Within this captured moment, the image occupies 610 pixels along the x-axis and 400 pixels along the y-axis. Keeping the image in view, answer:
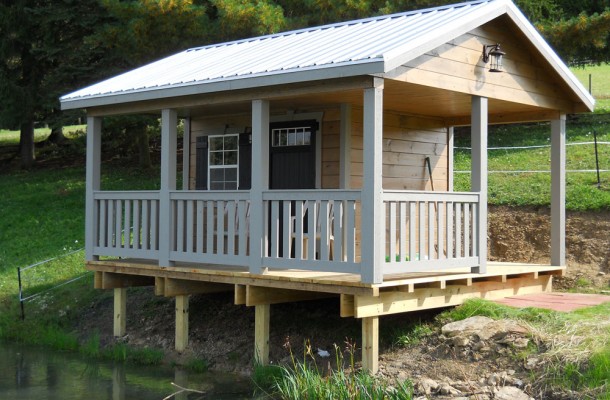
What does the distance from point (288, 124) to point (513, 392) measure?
585cm

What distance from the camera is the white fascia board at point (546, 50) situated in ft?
36.5

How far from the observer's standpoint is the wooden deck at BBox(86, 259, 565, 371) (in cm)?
961

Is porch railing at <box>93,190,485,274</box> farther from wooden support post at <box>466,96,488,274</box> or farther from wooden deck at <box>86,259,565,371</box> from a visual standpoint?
wooden deck at <box>86,259,565,371</box>

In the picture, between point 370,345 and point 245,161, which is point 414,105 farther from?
point 370,345

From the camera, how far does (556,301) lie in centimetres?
1128

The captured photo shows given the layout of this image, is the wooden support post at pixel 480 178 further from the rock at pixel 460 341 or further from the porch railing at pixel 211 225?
the porch railing at pixel 211 225

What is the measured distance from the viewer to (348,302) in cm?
949

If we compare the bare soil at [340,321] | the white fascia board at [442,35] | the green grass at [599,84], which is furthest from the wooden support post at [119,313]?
the green grass at [599,84]

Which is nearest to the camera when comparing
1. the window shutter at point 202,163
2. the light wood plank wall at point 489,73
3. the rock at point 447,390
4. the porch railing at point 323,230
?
the rock at point 447,390

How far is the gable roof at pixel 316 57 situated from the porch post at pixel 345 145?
1.09m

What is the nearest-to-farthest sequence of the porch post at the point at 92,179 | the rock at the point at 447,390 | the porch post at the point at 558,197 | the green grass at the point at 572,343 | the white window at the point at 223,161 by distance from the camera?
the green grass at the point at 572,343
the rock at the point at 447,390
the porch post at the point at 558,197
the porch post at the point at 92,179
the white window at the point at 223,161

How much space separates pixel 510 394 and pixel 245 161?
6.46 m

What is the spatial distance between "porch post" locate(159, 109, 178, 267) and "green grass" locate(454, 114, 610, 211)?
677 centimetres

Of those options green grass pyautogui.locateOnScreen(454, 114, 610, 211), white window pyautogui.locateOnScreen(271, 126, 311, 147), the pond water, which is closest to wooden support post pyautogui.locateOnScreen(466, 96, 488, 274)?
white window pyautogui.locateOnScreen(271, 126, 311, 147)
